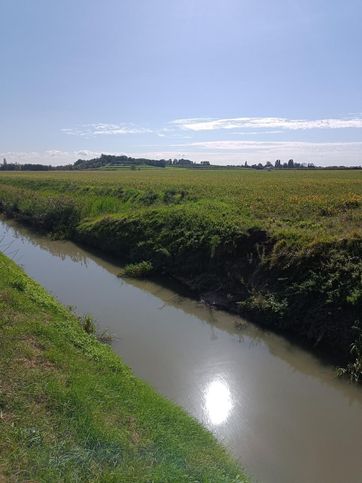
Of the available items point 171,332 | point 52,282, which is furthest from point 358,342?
point 52,282

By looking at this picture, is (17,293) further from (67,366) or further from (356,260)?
(356,260)

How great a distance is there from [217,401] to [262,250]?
6.24m

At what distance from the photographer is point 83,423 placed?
4.91 m

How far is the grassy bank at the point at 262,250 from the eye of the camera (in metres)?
9.67

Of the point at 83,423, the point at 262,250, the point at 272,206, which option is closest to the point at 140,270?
the point at 262,250

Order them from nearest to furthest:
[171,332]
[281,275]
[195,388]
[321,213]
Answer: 1. [195,388]
2. [171,332]
3. [281,275]
4. [321,213]

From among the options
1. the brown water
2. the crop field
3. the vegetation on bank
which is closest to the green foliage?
the brown water

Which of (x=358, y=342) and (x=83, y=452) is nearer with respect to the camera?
(x=83, y=452)

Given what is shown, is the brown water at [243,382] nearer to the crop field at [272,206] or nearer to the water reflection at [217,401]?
the water reflection at [217,401]

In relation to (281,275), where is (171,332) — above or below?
below

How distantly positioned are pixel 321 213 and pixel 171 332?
8.48m

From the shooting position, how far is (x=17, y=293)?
8945 mm

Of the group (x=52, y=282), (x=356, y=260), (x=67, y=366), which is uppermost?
(x=356, y=260)

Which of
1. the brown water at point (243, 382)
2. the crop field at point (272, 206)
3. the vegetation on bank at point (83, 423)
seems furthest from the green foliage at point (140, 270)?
the vegetation on bank at point (83, 423)
